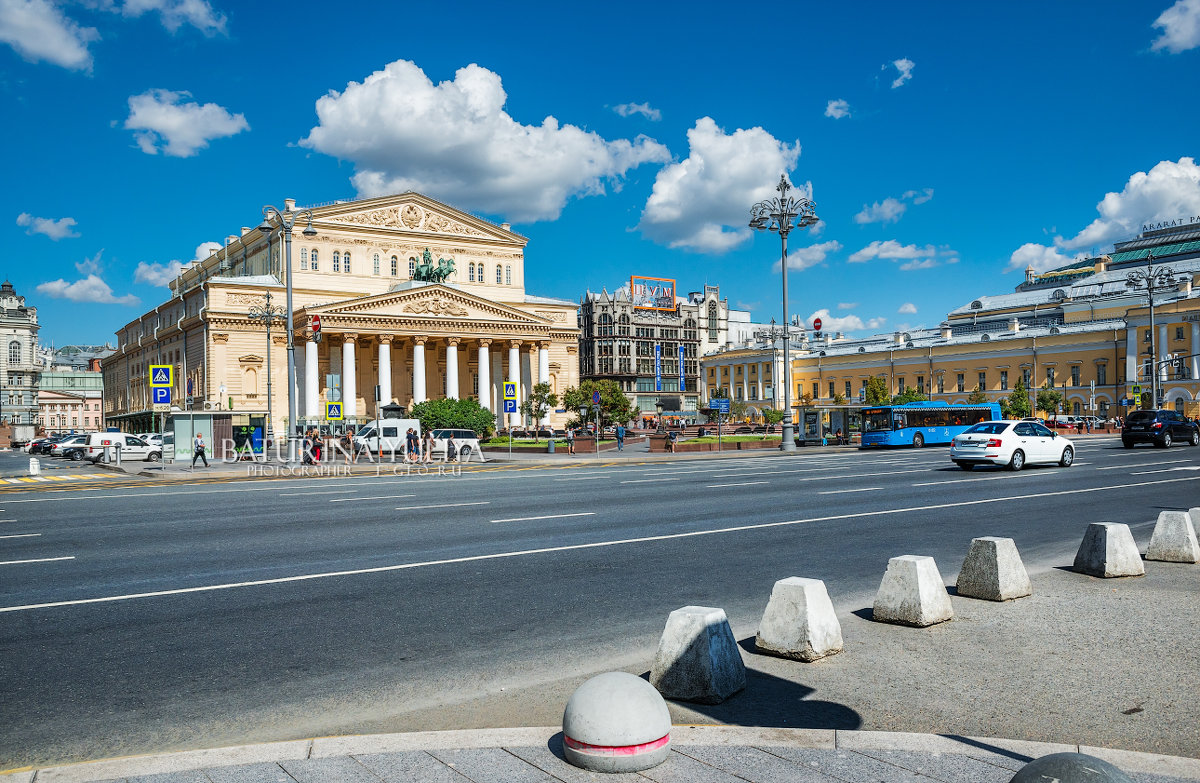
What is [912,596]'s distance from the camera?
693 cm

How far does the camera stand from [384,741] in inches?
183

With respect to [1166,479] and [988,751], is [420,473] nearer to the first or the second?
[1166,479]

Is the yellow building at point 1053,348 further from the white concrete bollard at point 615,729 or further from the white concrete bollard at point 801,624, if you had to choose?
the white concrete bollard at point 615,729

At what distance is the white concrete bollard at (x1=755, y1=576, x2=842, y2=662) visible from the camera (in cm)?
611

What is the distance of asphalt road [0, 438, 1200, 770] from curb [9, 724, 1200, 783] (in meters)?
0.33

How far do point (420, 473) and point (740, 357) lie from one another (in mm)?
86510

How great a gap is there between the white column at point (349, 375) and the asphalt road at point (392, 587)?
47053 mm

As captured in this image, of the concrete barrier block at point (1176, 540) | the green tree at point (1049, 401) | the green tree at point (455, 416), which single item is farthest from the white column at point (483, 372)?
the concrete barrier block at point (1176, 540)

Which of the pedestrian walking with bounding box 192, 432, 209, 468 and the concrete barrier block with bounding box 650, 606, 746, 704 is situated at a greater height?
the pedestrian walking with bounding box 192, 432, 209, 468

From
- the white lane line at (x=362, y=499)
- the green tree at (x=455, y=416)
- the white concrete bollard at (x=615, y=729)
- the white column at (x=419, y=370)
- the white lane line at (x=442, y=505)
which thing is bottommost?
the white lane line at (x=362, y=499)

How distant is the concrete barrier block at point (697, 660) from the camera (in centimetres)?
535

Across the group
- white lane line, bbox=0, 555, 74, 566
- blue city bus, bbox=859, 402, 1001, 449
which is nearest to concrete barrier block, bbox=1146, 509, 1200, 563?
white lane line, bbox=0, 555, 74, 566

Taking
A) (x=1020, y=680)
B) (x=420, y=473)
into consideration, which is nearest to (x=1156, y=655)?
(x=1020, y=680)

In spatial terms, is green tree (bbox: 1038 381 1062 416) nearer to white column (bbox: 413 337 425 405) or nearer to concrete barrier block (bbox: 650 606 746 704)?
white column (bbox: 413 337 425 405)
